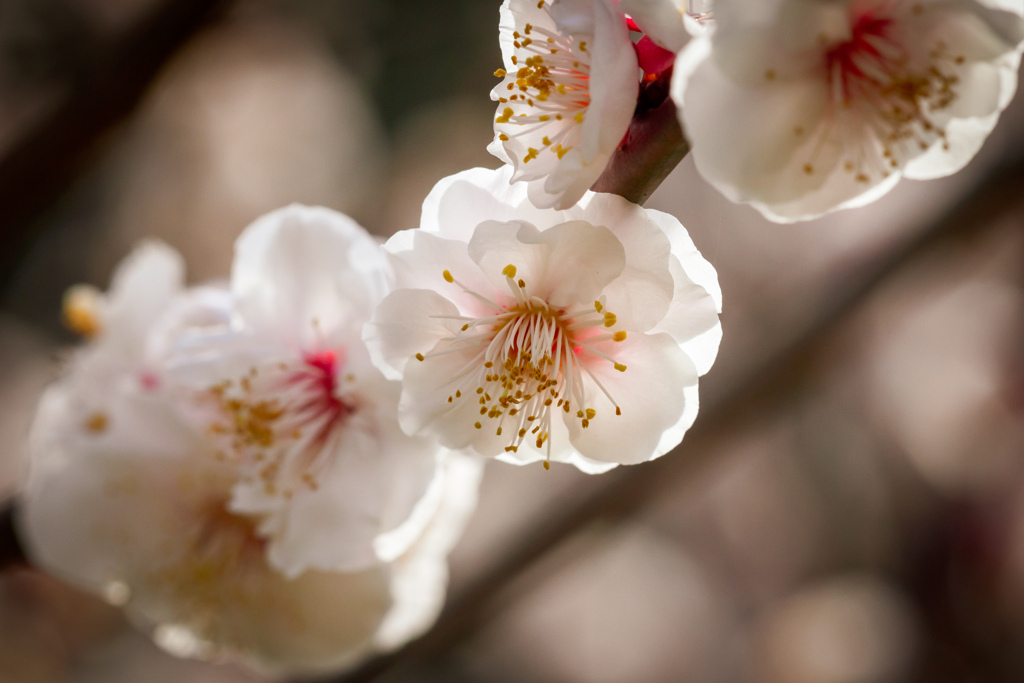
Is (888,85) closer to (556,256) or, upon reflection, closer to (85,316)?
(556,256)

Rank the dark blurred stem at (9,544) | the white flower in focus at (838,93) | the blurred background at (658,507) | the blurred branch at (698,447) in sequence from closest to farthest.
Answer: the white flower in focus at (838,93), the dark blurred stem at (9,544), the blurred branch at (698,447), the blurred background at (658,507)

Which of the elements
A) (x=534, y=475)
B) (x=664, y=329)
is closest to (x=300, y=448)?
(x=664, y=329)

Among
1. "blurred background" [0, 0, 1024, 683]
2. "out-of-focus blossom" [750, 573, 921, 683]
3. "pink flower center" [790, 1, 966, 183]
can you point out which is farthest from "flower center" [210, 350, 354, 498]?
"out-of-focus blossom" [750, 573, 921, 683]

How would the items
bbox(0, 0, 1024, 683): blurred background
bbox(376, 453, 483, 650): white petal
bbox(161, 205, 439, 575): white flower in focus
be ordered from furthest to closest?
1. bbox(0, 0, 1024, 683): blurred background
2. bbox(376, 453, 483, 650): white petal
3. bbox(161, 205, 439, 575): white flower in focus

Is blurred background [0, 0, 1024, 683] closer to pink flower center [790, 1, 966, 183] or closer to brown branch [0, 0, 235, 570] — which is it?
brown branch [0, 0, 235, 570]

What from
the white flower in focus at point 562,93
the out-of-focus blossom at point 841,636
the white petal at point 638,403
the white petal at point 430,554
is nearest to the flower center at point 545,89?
the white flower in focus at point 562,93

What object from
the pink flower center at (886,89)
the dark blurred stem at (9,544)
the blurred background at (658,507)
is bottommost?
the blurred background at (658,507)

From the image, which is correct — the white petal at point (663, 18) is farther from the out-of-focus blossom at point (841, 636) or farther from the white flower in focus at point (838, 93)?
the out-of-focus blossom at point (841, 636)
